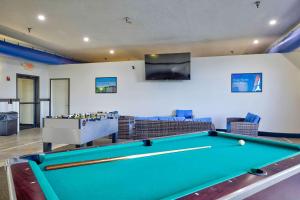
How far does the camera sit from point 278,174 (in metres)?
1.32

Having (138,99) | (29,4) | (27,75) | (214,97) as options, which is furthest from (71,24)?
(214,97)

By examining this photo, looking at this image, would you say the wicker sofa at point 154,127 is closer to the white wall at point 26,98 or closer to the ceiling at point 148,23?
the ceiling at point 148,23

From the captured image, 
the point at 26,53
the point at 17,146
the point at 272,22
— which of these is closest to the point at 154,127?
the point at 17,146

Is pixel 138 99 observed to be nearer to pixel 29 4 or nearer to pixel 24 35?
pixel 24 35

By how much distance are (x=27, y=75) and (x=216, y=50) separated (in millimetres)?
7091

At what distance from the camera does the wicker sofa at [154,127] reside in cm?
507

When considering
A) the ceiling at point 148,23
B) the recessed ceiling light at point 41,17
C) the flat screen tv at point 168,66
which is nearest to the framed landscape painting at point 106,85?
the ceiling at point 148,23

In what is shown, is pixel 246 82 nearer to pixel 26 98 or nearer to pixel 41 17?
pixel 41 17

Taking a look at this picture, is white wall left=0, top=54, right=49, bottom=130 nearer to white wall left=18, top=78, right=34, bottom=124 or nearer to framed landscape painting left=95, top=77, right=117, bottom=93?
white wall left=18, top=78, right=34, bottom=124

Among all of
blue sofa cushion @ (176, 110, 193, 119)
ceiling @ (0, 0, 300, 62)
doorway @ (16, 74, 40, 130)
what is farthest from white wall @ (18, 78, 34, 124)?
blue sofa cushion @ (176, 110, 193, 119)

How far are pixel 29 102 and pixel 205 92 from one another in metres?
6.79

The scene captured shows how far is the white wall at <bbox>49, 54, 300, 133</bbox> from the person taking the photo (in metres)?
6.64

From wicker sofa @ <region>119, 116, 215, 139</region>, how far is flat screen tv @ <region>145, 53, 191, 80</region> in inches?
93.6

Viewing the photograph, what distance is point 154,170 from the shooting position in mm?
1452
